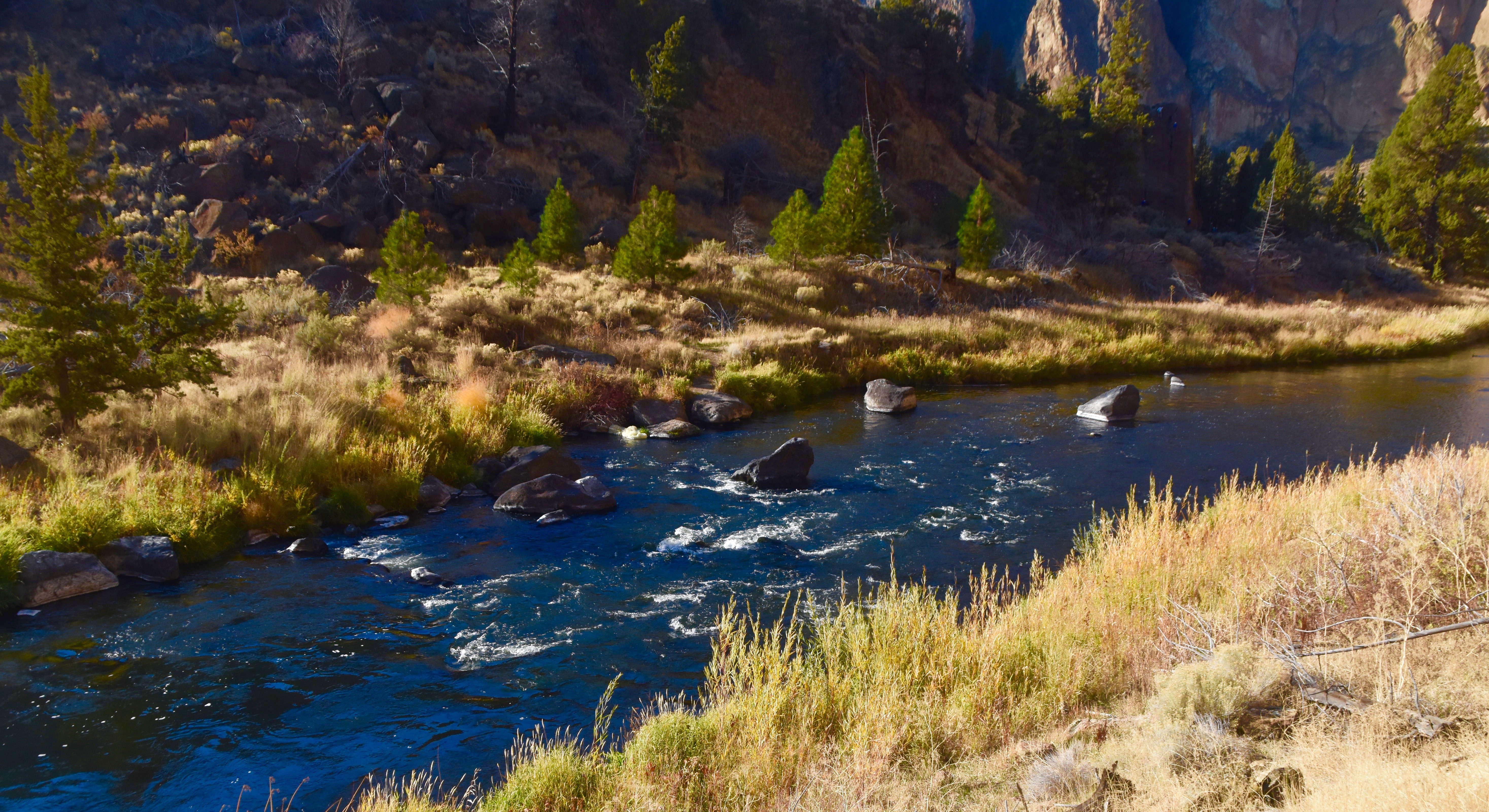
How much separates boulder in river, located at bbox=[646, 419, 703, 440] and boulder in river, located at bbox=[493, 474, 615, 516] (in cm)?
454

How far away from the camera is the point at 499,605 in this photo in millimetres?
8359

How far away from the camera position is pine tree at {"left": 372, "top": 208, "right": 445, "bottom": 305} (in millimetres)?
21266

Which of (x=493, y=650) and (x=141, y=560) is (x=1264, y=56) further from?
(x=141, y=560)

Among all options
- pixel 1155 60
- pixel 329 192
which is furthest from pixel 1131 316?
pixel 1155 60

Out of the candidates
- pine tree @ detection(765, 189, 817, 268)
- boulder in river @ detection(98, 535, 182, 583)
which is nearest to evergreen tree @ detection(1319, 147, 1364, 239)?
pine tree @ detection(765, 189, 817, 268)

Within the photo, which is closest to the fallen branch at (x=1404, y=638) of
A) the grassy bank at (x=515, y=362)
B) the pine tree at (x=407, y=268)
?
the grassy bank at (x=515, y=362)

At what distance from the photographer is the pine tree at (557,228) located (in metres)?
29.9

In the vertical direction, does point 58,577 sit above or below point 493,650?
above

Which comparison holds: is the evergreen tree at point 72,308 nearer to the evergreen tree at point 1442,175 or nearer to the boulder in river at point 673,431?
the boulder in river at point 673,431

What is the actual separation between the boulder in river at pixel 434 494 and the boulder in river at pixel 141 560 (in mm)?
3238

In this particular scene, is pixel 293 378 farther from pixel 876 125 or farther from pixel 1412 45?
Result: pixel 1412 45

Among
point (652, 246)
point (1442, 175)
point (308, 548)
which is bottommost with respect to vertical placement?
point (308, 548)

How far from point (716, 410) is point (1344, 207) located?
6827 centimetres

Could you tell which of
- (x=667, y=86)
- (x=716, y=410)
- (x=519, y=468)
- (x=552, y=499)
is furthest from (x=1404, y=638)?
(x=667, y=86)
